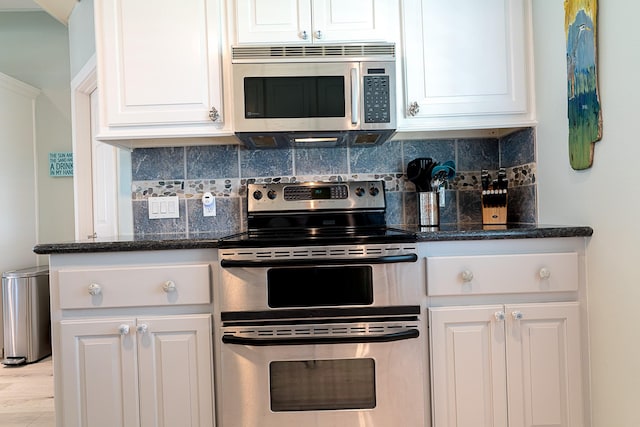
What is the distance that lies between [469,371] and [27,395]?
2650mm

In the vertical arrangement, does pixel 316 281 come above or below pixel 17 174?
below

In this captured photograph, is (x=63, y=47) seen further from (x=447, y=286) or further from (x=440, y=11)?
(x=447, y=286)

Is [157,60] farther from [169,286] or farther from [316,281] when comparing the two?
[316,281]

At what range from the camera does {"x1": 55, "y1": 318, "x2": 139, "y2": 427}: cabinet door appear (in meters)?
1.50

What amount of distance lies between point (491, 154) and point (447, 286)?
1001 mm

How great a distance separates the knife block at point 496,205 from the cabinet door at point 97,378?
1741mm

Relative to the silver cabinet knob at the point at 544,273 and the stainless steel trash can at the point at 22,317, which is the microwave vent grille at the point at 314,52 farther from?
the stainless steel trash can at the point at 22,317

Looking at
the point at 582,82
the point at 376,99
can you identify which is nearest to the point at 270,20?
the point at 376,99

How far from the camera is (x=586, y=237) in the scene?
1.53 m

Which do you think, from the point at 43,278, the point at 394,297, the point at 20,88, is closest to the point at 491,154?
the point at 394,297

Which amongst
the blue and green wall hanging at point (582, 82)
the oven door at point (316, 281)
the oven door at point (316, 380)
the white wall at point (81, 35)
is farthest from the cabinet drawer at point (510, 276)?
the white wall at point (81, 35)

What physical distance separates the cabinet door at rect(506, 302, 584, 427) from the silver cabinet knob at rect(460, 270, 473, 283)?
18 centimetres

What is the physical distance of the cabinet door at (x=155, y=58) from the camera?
70.7 inches

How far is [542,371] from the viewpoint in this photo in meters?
1.50
